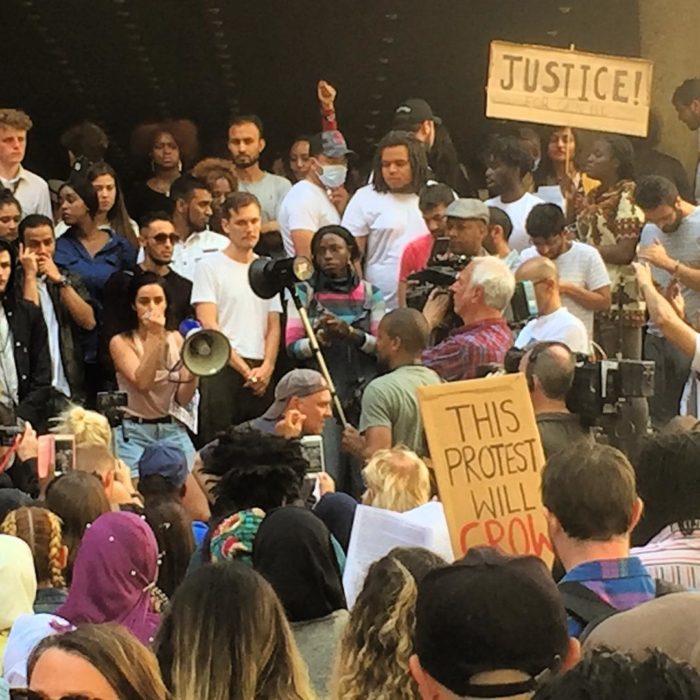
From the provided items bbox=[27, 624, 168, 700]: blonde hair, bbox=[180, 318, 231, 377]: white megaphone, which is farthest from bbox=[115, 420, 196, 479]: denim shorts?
bbox=[27, 624, 168, 700]: blonde hair

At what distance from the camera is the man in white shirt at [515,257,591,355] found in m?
7.09

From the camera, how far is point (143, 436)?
25.5 ft

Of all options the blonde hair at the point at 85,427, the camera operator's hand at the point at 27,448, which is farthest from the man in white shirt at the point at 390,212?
the camera operator's hand at the point at 27,448

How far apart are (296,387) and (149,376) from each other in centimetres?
127

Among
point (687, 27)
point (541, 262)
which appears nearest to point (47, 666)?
point (541, 262)

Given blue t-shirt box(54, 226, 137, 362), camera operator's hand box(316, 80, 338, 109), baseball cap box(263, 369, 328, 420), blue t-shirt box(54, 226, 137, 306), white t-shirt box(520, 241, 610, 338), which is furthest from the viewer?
camera operator's hand box(316, 80, 338, 109)

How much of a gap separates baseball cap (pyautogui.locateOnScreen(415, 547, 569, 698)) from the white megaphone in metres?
4.96

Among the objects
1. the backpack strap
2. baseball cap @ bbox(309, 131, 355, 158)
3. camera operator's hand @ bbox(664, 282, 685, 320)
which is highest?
baseball cap @ bbox(309, 131, 355, 158)

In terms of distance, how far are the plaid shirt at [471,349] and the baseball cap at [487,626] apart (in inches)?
167

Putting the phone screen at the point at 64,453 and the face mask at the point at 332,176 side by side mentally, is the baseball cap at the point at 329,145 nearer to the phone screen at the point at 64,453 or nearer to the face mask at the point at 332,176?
the face mask at the point at 332,176

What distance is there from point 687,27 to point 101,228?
15.8ft

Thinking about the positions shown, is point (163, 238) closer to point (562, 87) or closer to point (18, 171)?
point (18, 171)

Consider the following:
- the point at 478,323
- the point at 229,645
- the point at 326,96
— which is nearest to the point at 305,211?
the point at 326,96

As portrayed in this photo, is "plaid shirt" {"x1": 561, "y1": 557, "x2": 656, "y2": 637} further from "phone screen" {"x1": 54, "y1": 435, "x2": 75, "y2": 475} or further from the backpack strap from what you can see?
"phone screen" {"x1": 54, "y1": 435, "x2": 75, "y2": 475}
